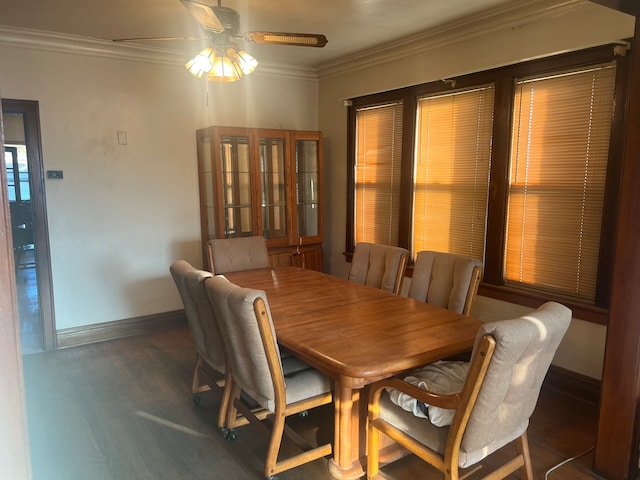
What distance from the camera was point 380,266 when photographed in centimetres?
323

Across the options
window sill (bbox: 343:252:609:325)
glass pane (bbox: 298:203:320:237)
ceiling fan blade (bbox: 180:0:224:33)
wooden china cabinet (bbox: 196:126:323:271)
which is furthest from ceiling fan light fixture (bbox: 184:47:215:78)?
window sill (bbox: 343:252:609:325)

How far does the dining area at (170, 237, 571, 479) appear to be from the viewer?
162 cm

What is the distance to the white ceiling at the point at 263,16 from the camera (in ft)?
9.83

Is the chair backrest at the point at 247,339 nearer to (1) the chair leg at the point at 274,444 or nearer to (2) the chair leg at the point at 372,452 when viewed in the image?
(1) the chair leg at the point at 274,444

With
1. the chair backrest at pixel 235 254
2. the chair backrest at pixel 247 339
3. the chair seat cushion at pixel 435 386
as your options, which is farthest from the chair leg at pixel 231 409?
the chair backrest at pixel 235 254

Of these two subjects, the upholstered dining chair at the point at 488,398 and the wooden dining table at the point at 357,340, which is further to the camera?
the wooden dining table at the point at 357,340

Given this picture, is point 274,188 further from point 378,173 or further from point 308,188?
point 378,173

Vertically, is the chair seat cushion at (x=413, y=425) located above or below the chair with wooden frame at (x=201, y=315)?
below

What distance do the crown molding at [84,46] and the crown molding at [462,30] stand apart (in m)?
1.60

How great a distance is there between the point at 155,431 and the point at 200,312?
75 centimetres

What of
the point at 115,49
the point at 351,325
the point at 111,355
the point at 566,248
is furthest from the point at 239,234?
the point at 566,248

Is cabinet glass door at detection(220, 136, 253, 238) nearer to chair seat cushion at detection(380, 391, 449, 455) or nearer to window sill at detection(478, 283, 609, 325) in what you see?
window sill at detection(478, 283, 609, 325)

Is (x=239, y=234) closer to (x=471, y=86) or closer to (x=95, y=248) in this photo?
(x=95, y=248)

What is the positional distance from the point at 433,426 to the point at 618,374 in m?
A: 0.93
